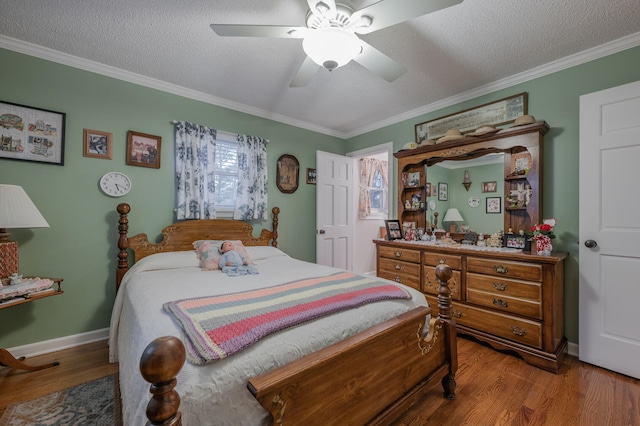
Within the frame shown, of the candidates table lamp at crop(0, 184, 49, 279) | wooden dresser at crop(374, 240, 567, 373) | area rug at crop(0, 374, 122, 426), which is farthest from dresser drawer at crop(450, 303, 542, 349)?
table lamp at crop(0, 184, 49, 279)

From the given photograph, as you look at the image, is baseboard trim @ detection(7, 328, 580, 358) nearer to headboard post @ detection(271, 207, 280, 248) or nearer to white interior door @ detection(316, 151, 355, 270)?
headboard post @ detection(271, 207, 280, 248)

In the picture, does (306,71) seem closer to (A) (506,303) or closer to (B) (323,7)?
(B) (323,7)

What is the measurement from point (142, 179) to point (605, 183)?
415 cm

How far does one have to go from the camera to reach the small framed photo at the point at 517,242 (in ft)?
7.55

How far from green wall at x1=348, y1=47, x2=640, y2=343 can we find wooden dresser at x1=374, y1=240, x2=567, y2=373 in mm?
111

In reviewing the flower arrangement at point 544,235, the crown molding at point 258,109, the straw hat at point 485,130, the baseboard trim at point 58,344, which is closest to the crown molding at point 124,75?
the crown molding at point 258,109

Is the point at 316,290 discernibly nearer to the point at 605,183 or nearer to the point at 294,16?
the point at 294,16

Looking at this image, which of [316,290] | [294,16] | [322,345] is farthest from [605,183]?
[294,16]

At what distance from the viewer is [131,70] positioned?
2586 millimetres

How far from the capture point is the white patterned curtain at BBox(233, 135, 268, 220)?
3285mm

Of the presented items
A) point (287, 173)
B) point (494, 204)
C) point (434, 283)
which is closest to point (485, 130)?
point (494, 204)

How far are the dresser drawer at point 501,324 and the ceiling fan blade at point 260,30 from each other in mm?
2676

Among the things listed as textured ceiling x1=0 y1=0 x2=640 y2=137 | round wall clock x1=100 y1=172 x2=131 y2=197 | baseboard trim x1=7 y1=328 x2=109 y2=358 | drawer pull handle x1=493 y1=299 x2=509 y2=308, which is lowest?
baseboard trim x1=7 y1=328 x2=109 y2=358

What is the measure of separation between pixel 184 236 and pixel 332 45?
2373 mm
